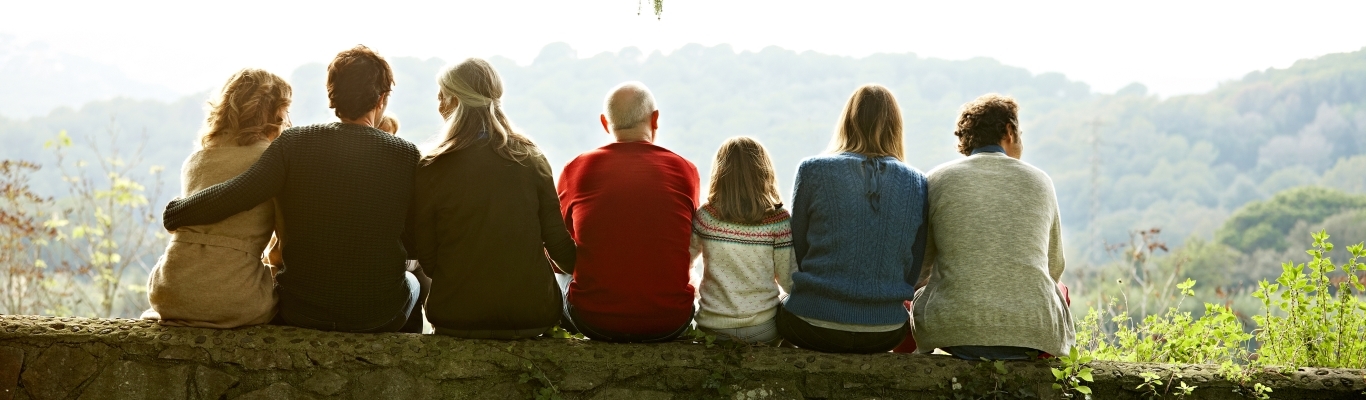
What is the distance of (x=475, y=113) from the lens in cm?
274

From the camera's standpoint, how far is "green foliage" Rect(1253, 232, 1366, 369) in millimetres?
3006

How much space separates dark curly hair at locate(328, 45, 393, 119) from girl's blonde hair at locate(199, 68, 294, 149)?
0.19m

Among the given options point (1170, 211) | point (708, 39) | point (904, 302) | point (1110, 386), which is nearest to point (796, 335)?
point (904, 302)

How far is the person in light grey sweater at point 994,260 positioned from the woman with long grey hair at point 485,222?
3.65ft

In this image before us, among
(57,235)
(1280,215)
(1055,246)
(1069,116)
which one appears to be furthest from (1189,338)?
(1069,116)

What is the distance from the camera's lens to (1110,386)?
8.95ft

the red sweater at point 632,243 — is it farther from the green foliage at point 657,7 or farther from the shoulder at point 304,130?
the green foliage at point 657,7

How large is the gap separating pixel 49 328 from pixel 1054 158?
29.6 metres

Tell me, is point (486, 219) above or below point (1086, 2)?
below

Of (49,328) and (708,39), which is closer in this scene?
(49,328)

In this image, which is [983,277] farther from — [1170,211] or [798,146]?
[1170,211]

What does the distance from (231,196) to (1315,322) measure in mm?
3373

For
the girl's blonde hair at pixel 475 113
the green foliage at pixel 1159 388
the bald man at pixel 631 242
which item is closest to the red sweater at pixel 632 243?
the bald man at pixel 631 242

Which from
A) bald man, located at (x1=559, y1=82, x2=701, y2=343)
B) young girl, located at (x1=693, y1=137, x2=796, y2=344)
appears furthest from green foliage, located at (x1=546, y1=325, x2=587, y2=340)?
young girl, located at (x1=693, y1=137, x2=796, y2=344)
